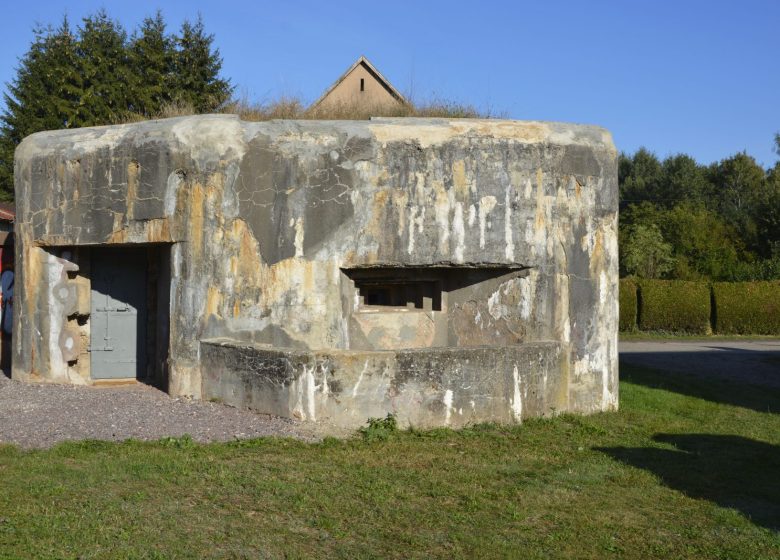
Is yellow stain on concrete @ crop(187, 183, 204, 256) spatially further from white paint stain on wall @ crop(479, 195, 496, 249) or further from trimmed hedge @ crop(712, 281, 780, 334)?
trimmed hedge @ crop(712, 281, 780, 334)

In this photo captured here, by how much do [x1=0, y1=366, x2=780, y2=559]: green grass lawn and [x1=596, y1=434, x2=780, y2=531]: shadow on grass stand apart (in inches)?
0.9

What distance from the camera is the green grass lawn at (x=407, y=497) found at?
17.1ft

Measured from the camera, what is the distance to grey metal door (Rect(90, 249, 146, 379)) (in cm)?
1105

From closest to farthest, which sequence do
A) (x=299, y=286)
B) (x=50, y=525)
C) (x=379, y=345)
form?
(x=50, y=525) → (x=299, y=286) → (x=379, y=345)

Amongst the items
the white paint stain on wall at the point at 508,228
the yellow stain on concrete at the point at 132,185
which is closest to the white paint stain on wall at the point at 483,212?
the white paint stain on wall at the point at 508,228

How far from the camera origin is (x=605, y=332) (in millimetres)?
10016

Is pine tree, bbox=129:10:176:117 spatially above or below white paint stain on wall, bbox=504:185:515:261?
above

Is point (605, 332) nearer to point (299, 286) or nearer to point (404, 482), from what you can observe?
point (299, 286)

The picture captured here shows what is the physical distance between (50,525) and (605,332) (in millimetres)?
6434

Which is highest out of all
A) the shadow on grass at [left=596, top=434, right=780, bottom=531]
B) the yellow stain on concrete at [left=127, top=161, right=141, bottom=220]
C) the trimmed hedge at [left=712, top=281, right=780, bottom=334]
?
the yellow stain on concrete at [left=127, top=161, right=141, bottom=220]

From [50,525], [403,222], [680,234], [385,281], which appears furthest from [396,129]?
[680,234]

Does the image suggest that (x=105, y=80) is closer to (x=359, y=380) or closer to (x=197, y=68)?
(x=197, y=68)

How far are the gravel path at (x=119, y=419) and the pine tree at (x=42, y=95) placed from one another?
12171mm

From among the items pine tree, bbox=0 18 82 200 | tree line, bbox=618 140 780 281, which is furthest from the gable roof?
tree line, bbox=618 140 780 281
